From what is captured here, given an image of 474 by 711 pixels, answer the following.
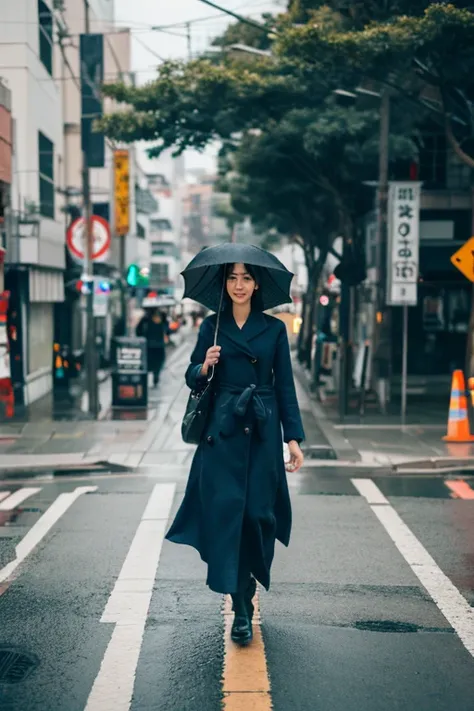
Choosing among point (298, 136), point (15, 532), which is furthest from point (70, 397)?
point (15, 532)

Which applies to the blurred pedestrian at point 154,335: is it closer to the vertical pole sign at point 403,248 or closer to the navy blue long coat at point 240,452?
the vertical pole sign at point 403,248

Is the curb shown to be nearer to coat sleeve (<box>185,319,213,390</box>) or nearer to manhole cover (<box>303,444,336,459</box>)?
manhole cover (<box>303,444,336,459</box>)

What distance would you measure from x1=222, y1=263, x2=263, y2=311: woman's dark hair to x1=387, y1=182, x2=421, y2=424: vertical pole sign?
504 inches

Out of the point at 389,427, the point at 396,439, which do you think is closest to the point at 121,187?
the point at 389,427

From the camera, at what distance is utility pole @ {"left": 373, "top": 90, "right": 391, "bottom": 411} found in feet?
70.7

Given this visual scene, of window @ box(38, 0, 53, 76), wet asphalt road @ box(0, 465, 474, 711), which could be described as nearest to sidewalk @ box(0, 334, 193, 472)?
wet asphalt road @ box(0, 465, 474, 711)

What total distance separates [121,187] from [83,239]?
18.8 m

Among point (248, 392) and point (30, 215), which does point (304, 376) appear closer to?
point (30, 215)

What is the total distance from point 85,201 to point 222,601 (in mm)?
13955

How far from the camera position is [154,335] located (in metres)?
26.8

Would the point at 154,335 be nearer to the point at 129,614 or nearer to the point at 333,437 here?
the point at 333,437

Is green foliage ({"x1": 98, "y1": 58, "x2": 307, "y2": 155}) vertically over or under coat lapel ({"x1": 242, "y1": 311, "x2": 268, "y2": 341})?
over

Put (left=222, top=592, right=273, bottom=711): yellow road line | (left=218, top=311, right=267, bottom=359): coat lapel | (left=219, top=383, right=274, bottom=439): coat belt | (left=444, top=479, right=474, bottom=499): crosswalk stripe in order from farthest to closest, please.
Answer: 1. (left=444, top=479, right=474, bottom=499): crosswalk stripe
2. (left=218, top=311, right=267, bottom=359): coat lapel
3. (left=219, top=383, right=274, bottom=439): coat belt
4. (left=222, top=592, right=273, bottom=711): yellow road line

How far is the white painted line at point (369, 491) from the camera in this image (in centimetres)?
1136
